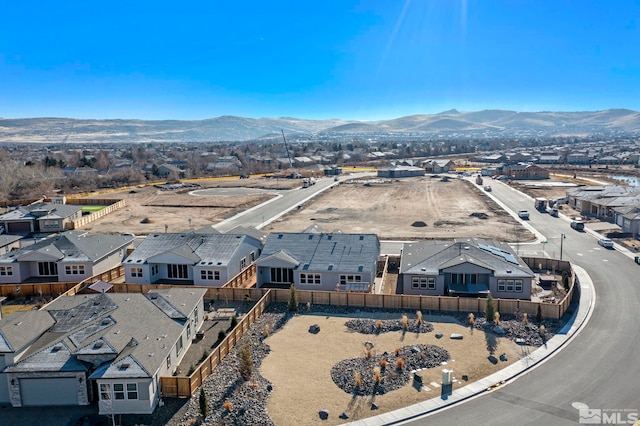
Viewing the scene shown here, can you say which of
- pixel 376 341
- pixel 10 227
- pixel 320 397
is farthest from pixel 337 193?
pixel 320 397

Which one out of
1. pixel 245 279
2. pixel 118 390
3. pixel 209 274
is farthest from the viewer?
pixel 245 279

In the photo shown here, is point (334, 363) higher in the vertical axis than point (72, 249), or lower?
lower

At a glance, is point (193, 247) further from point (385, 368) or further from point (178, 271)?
point (385, 368)

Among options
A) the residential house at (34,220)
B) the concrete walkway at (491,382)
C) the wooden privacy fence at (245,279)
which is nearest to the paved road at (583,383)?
the concrete walkway at (491,382)

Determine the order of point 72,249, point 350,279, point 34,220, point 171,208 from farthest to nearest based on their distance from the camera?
1. point 171,208
2. point 34,220
3. point 72,249
4. point 350,279

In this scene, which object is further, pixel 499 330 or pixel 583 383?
pixel 499 330

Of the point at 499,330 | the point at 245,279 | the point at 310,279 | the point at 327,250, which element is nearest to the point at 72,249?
the point at 245,279
